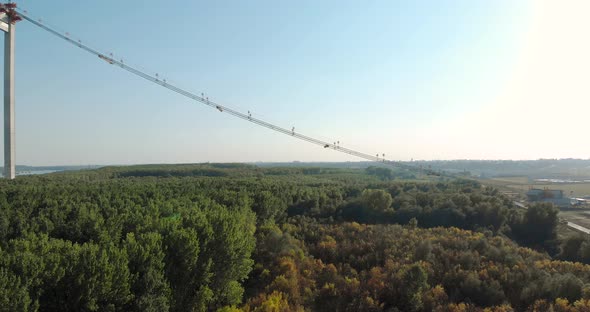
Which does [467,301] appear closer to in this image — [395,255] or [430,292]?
[430,292]

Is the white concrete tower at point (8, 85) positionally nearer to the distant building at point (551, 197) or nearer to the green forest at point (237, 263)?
the green forest at point (237, 263)

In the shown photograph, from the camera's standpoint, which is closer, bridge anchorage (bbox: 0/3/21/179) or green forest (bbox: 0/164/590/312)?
green forest (bbox: 0/164/590/312)

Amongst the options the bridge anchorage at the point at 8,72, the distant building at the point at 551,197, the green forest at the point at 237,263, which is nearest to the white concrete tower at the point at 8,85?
the bridge anchorage at the point at 8,72

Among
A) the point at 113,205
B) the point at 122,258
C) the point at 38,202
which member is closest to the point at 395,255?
the point at 122,258

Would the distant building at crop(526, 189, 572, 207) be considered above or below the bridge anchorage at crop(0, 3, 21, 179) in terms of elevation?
below

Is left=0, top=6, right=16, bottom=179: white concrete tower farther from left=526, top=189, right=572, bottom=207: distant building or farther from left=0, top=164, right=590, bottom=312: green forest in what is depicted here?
left=526, top=189, right=572, bottom=207: distant building

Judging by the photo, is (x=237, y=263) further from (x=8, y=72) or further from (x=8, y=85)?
(x=8, y=72)

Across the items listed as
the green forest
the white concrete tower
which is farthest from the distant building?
the white concrete tower

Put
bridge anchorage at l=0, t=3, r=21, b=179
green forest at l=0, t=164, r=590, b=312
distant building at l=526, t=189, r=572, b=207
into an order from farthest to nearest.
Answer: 1. distant building at l=526, t=189, r=572, b=207
2. bridge anchorage at l=0, t=3, r=21, b=179
3. green forest at l=0, t=164, r=590, b=312

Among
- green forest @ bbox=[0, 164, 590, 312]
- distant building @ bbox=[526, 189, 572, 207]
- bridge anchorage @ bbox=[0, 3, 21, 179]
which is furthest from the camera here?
distant building @ bbox=[526, 189, 572, 207]

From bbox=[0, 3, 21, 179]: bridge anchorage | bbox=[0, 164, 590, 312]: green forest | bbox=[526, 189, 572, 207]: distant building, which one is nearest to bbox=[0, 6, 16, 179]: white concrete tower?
bbox=[0, 3, 21, 179]: bridge anchorage
